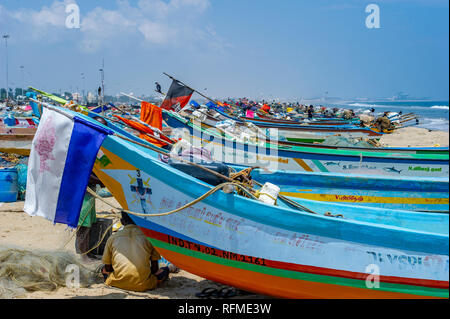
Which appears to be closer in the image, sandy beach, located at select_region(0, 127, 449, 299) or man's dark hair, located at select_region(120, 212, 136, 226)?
sandy beach, located at select_region(0, 127, 449, 299)

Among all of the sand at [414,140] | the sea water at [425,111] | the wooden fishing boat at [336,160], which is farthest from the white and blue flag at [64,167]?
the sand at [414,140]

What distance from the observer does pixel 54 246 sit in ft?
19.4

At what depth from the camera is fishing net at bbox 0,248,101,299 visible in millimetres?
4316

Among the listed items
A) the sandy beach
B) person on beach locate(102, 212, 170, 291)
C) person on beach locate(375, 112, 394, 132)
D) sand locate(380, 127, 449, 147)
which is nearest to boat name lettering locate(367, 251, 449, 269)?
the sandy beach

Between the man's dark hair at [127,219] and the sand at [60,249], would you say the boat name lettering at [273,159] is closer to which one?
the sand at [60,249]

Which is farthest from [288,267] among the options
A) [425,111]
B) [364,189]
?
[425,111]

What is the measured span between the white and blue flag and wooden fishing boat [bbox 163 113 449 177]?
512cm

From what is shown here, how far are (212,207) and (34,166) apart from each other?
190cm

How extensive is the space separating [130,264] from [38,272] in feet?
3.52

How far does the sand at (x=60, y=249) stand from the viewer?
4.32 meters

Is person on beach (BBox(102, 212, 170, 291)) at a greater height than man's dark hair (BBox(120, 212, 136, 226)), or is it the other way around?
man's dark hair (BBox(120, 212, 136, 226))

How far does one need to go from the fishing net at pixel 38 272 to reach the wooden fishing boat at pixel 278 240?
37.4 inches

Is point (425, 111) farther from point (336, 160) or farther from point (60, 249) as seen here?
point (60, 249)

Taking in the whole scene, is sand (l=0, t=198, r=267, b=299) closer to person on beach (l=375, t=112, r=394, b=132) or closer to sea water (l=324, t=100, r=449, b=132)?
sea water (l=324, t=100, r=449, b=132)
